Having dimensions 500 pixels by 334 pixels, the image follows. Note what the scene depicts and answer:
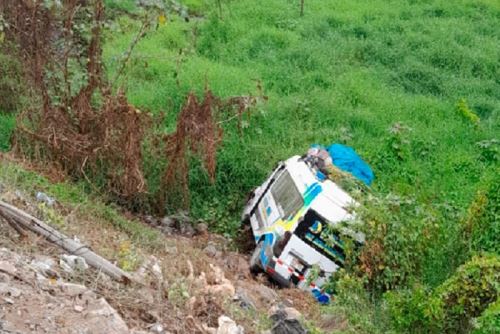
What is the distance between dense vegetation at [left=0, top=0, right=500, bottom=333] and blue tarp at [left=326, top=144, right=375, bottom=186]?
34cm

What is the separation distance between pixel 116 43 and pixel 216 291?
7804mm

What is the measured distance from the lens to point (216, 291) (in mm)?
6023

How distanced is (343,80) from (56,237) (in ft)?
24.4

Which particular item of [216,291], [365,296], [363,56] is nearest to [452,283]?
[365,296]

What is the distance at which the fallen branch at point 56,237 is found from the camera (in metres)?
5.53

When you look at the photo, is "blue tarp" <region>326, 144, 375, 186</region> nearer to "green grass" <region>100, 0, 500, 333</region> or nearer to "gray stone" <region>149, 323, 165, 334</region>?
"green grass" <region>100, 0, 500, 333</region>

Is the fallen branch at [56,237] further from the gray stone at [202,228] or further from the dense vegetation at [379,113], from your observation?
the gray stone at [202,228]

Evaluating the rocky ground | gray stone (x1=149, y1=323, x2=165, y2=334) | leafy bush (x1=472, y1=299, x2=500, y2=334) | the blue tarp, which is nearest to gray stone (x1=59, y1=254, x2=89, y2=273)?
the rocky ground

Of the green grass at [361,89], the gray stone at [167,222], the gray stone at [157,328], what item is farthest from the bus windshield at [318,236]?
the gray stone at [157,328]

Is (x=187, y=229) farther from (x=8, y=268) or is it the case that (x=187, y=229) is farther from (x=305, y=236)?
→ (x=8, y=268)

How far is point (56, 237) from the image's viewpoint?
5758mm

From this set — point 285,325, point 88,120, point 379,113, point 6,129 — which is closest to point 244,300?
point 285,325

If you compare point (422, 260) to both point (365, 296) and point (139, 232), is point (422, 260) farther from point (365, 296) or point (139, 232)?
point (139, 232)

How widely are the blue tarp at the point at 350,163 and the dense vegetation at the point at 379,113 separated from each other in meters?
0.34
